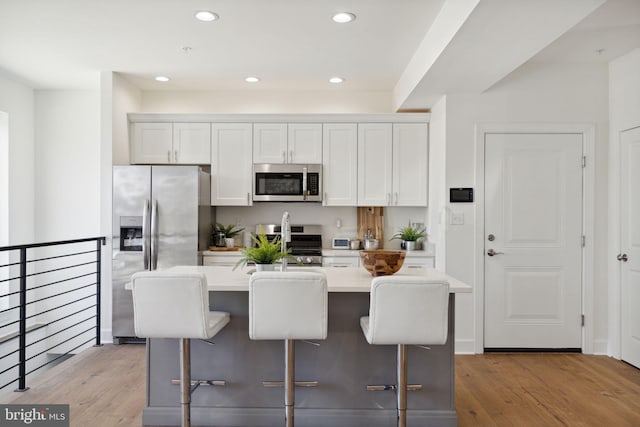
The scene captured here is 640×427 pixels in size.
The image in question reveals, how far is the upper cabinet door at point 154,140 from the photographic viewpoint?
4668 mm

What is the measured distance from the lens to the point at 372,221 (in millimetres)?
4961

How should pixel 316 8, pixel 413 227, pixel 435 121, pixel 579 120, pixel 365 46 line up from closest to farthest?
pixel 316 8 < pixel 365 46 < pixel 579 120 < pixel 435 121 < pixel 413 227

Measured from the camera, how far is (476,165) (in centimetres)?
406

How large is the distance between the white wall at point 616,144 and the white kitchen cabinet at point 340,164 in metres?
2.35

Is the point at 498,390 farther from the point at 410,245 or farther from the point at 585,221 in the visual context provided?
the point at 585,221

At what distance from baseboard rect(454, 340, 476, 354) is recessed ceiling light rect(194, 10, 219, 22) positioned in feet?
11.1

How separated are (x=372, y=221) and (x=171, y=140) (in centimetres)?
234

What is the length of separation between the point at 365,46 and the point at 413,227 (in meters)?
2.12

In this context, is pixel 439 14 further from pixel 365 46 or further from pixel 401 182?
pixel 401 182

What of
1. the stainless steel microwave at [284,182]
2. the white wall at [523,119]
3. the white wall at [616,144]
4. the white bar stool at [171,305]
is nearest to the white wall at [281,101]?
the stainless steel microwave at [284,182]

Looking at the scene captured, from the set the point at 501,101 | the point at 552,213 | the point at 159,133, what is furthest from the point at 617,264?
the point at 159,133

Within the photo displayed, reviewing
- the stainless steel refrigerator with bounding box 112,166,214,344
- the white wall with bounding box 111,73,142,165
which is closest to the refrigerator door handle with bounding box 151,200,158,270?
the stainless steel refrigerator with bounding box 112,166,214,344

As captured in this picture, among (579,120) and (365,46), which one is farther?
(579,120)

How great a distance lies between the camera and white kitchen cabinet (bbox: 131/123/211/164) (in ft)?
15.3
